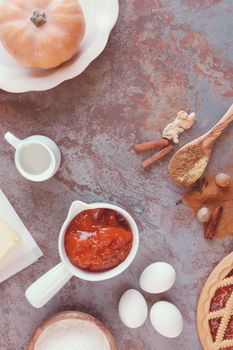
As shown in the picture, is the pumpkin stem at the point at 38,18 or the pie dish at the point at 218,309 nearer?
the pumpkin stem at the point at 38,18

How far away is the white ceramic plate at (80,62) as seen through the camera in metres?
1.13

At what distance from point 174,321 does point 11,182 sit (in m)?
0.44

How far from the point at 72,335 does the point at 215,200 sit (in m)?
0.41

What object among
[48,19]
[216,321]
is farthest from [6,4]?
[216,321]

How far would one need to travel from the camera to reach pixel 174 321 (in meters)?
1.16

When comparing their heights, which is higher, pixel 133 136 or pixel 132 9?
pixel 132 9

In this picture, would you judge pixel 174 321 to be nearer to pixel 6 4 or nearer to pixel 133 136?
pixel 133 136

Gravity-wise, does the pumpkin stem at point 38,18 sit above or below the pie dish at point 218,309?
above

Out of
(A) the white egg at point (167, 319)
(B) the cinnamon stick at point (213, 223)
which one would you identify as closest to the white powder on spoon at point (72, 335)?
(A) the white egg at point (167, 319)

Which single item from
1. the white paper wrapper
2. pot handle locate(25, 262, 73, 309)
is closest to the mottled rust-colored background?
the white paper wrapper

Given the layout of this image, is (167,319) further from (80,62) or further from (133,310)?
(80,62)

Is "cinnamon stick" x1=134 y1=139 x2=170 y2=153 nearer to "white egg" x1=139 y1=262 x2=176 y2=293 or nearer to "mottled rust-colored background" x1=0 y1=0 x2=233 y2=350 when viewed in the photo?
"mottled rust-colored background" x1=0 y1=0 x2=233 y2=350

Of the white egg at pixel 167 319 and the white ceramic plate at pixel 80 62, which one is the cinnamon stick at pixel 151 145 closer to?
the white ceramic plate at pixel 80 62

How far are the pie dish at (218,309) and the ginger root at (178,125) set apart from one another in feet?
0.88
